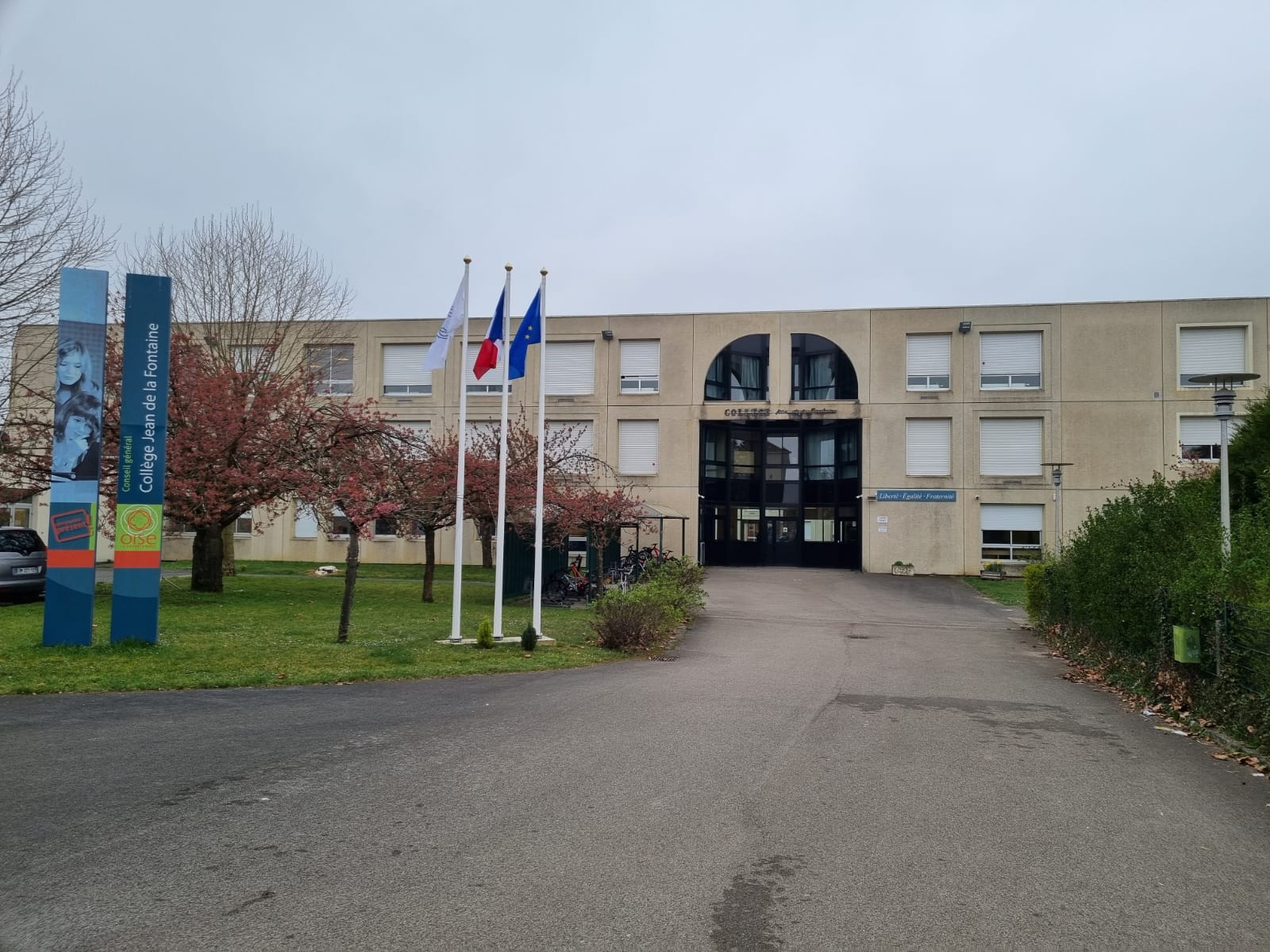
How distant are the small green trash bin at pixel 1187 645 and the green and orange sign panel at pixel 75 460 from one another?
12619 millimetres

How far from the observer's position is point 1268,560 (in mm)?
8633

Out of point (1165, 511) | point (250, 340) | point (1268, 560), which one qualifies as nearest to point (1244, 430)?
point (1165, 511)

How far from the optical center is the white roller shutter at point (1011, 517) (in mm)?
34938

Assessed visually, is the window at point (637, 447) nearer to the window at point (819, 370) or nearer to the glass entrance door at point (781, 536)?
the window at point (819, 370)

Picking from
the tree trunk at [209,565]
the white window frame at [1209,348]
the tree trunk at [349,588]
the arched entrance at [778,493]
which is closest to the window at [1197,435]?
the white window frame at [1209,348]

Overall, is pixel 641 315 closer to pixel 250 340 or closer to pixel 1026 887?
pixel 250 340

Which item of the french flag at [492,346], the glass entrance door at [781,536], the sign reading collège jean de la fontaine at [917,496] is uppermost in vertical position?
the french flag at [492,346]

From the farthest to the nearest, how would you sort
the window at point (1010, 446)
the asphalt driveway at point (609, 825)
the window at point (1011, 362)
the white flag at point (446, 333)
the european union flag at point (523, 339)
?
the window at point (1011, 362) < the window at point (1010, 446) < the european union flag at point (523, 339) < the white flag at point (446, 333) < the asphalt driveway at point (609, 825)

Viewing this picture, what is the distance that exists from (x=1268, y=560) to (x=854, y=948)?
23.2ft

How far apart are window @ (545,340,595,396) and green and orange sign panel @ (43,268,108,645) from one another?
25.7 metres

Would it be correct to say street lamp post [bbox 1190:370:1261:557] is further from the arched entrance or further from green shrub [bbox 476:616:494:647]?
the arched entrance

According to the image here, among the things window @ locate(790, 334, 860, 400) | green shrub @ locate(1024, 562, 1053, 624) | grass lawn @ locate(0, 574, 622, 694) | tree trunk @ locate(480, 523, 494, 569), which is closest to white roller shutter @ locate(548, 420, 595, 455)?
tree trunk @ locate(480, 523, 494, 569)

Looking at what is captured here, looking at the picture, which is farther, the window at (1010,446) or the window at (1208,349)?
the window at (1010,446)

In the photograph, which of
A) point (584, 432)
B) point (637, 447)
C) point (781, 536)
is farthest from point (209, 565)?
point (781, 536)
